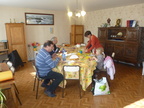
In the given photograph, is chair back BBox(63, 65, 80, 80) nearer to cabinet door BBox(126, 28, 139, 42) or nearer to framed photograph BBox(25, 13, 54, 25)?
cabinet door BBox(126, 28, 139, 42)

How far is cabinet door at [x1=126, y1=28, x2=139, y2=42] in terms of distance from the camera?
4.73 metres

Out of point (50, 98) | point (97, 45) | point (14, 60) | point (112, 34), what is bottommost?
point (50, 98)

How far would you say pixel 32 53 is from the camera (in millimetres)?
6324

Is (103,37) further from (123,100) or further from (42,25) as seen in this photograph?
(123,100)

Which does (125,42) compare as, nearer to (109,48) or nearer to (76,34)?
(109,48)

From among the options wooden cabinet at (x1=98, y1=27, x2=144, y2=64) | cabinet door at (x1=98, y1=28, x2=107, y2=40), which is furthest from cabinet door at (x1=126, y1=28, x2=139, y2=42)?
cabinet door at (x1=98, y1=28, x2=107, y2=40)

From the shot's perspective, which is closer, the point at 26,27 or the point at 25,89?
the point at 25,89

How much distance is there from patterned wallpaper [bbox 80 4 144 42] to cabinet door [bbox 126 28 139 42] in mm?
537

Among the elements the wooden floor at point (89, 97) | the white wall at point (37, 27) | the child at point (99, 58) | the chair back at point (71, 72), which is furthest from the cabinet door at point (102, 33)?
the chair back at point (71, 72)

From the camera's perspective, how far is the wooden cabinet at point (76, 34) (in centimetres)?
706

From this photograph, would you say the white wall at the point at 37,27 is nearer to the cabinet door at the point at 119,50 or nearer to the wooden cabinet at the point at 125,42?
the wooden cabinet at the point at 125,42

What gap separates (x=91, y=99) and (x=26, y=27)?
4598 millimetres

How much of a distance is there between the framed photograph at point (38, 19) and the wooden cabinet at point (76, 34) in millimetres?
1262

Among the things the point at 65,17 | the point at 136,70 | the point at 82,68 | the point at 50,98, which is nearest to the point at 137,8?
the point at 136,70
